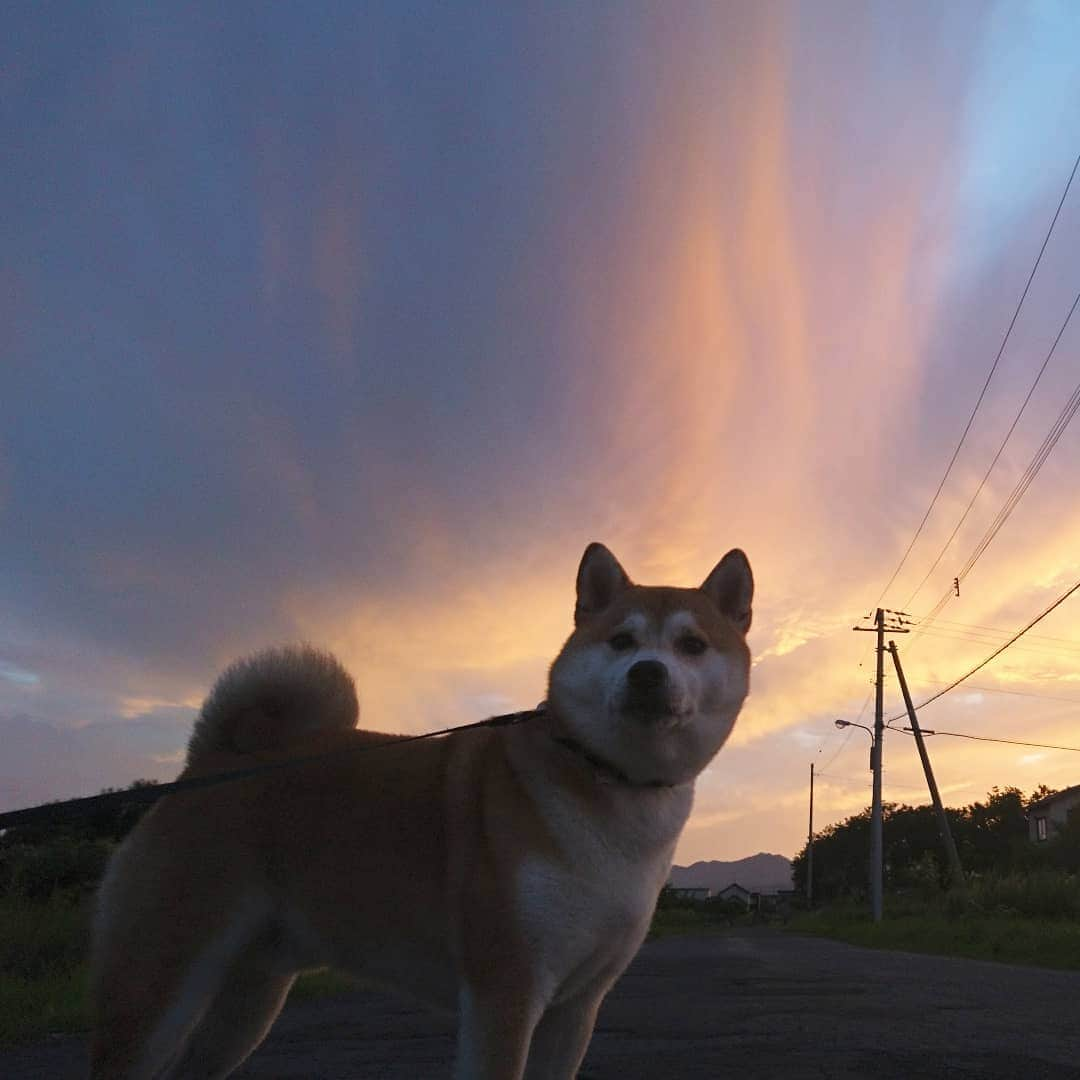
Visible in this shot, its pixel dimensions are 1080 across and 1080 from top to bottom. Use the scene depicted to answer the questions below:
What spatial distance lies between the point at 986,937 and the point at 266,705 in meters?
17.9

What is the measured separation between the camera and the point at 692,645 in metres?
3.58

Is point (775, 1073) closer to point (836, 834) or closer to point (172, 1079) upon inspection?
point (172, 1079)

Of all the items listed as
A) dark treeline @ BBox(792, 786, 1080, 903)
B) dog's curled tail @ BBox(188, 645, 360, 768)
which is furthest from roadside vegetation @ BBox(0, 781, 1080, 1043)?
dark treeline @ BBox(792, 786, 1080, 903)

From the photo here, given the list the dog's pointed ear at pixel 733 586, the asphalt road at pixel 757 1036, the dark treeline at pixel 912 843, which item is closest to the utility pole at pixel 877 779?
the dark treeline at pixel 912 843

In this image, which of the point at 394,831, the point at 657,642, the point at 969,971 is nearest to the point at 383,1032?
the point at 394,831

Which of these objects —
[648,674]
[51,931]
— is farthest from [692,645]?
[51,931]

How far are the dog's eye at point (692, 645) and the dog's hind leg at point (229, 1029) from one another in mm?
1853

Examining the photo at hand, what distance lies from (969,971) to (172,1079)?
1072 cm

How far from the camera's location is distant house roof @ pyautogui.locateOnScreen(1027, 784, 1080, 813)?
66.4 meters

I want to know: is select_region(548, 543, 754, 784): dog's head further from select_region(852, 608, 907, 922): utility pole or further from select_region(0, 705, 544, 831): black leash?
select_region(852, 608, 907, 922): utility pole

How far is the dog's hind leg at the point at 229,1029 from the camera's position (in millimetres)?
3600

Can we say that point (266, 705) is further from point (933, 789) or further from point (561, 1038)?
point (933, 789)

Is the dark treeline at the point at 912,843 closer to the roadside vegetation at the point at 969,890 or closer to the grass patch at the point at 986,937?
the roadside vegetation at the point at 969,890

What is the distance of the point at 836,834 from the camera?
94.6 metres
